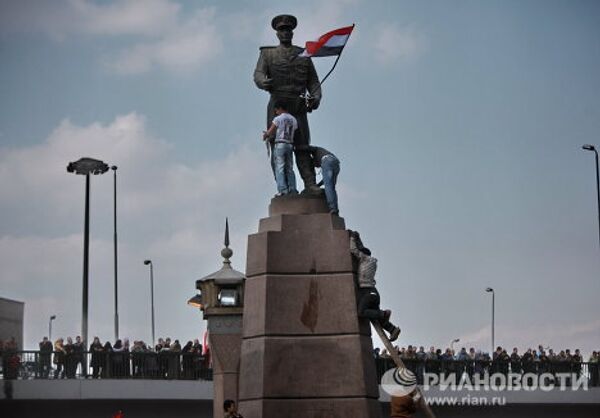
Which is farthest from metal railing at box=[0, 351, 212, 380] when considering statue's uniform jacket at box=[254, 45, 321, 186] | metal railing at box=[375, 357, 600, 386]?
statue's uniform jacket at box=[254, 45, 321, 186]

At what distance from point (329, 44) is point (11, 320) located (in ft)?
89.3

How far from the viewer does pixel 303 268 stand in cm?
3072

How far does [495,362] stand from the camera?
57.2 meters

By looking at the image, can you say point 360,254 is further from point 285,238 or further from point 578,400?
point 578,400

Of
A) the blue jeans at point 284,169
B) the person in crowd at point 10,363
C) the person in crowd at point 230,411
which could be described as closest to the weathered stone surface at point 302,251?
the blue jeans at point 284,169

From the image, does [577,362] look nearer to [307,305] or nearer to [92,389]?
[92,389]

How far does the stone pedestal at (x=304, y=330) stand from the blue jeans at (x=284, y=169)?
2.71 feet

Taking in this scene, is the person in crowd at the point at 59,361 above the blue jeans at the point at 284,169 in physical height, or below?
below

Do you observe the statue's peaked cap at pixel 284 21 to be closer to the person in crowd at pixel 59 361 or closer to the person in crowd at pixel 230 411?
the person in crowd at pixel 230 411

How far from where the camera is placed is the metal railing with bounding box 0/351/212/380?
50.9 metres

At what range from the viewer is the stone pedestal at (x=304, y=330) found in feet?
98.9

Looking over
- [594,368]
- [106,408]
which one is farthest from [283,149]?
[594,368]

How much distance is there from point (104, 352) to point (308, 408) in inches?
853

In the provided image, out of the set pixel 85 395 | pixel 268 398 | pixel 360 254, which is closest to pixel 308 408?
pixel 268 398
